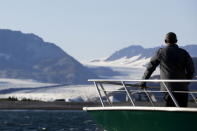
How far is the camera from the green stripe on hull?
50.0 feet

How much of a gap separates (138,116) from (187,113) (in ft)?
4.55

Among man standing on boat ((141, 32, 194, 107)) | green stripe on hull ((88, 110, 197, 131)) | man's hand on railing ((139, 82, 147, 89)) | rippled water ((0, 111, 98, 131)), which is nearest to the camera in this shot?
green stripe on hull ((88, 110, 197, 131))

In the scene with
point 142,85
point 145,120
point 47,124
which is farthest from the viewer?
point 47,124

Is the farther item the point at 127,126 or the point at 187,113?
the point at 127,126

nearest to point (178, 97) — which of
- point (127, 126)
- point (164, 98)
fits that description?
point (164, 98)

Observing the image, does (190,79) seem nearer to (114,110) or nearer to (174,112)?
(174,112)

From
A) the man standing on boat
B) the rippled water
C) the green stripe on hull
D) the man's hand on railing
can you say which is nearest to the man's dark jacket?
the man standing on boat

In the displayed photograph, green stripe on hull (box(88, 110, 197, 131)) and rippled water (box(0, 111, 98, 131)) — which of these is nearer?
green stripe on hull (box(88, 110, 197, 131))

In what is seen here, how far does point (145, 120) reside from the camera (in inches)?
632

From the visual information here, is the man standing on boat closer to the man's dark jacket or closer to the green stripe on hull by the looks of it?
the man's dark jacket

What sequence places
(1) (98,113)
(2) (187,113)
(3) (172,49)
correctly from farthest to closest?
(1) (98,113) < (3) (172,49) < (2) (187,113)

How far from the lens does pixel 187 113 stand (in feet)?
49.7

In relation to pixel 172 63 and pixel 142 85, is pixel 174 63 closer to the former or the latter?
pixel 172 63

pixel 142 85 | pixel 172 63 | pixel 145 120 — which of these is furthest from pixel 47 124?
pixel 172 63
